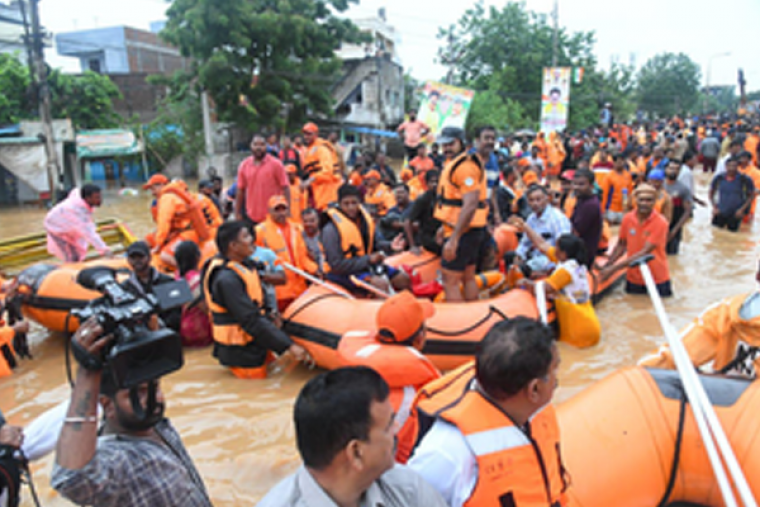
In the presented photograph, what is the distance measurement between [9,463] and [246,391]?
2.24m

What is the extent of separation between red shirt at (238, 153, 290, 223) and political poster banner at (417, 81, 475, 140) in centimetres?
1166

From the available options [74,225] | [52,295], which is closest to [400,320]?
[52,295]

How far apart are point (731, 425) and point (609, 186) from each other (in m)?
7.57

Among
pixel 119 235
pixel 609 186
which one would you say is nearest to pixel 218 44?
pixel 119 235

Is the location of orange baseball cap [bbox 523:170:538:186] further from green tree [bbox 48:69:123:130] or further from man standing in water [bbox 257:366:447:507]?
green tree [bbox 48:69:123:130]

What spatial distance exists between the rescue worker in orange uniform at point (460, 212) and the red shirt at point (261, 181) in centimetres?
231

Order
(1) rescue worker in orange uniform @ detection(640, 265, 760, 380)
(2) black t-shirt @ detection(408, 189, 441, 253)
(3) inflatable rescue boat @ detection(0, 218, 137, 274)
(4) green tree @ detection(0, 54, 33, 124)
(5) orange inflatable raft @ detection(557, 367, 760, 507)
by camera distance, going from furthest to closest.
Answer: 1. (4) green tree @ detection(0, 54, 33, 124)
2. (3) inflatable rescue boat @ detection(0, 218, 137, 274)
3. (2) black t-shirt @ detection(408, 189, 441, 253)
4. (1) rescue worker in orange uniform @ detection(640, 265, 760, 380)
5. (5) orange inflatable raft @ detection(557, 367, 760, 507)

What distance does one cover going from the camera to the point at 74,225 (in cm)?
547

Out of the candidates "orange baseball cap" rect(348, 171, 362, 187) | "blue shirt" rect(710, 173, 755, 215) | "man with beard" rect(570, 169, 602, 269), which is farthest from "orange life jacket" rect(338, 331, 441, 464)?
"blue shirt" rect(710, 173, 755, 215)

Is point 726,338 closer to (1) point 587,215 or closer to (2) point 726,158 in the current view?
(1) point 587,215

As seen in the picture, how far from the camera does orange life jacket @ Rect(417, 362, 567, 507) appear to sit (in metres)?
1.37

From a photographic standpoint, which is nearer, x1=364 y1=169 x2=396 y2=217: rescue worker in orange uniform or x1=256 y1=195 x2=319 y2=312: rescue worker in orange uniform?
x1=256 y1=195 x2=319 y2=312: rescue worker in orange uniform

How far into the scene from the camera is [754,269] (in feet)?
22.1

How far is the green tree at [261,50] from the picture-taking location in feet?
54.1
